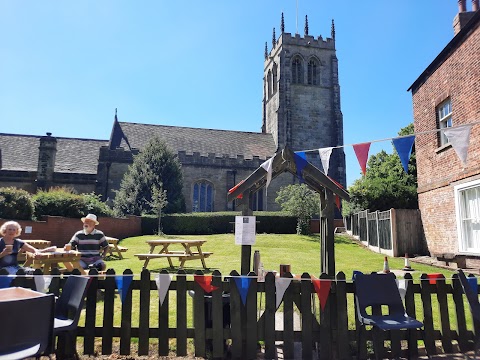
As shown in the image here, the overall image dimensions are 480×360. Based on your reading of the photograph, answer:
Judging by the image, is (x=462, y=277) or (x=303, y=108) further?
(x=303, y=108)

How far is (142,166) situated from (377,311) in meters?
26.3

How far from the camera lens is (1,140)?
3272 centimetres

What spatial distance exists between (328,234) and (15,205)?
15084 millimetres

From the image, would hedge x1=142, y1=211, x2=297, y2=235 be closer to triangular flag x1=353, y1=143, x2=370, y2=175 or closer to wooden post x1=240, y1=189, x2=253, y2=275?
triangular flag x1=353, y1=143, x2=370, y2=175

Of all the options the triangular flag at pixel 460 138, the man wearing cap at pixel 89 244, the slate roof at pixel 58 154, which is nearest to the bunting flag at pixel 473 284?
the triangular flag at pixel 460 138

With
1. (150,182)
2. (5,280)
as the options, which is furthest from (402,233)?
(150,182)

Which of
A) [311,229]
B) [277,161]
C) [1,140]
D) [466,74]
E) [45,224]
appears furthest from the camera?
[1,140]

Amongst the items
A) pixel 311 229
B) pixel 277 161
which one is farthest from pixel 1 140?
pixel 277 161

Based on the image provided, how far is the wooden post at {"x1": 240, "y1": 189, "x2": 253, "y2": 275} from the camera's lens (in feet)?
18.2

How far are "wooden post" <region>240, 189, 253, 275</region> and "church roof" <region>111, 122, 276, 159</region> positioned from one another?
29.5 meters

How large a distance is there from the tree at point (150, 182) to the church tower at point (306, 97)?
41.0 ft

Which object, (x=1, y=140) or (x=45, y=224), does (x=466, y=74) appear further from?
(x=1, y=140)

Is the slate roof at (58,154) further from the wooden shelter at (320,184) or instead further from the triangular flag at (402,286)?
the triangular flag at (402,286)

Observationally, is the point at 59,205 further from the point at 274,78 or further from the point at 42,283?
the point at 274,78
